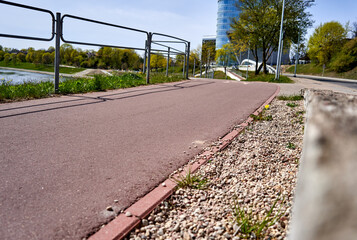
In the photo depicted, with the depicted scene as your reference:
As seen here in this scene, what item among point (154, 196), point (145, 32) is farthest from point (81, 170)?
point (145, 32)

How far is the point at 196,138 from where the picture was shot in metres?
4.49

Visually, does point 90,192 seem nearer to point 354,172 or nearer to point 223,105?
point 354,172

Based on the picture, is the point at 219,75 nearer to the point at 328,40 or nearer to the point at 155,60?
the point at 155,60

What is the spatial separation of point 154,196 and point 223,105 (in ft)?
17.8

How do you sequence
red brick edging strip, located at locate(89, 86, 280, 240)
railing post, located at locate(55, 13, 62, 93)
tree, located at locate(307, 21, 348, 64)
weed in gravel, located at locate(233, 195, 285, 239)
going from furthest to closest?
tree, located at locate(307, 21, 348, 64)
railing post, located at locate(55, 13, 62, 93)
weed in gravel, located at locate(233, 195, 285, 239)
red brick edging strip, located at locate(89, 86, 280, 240)

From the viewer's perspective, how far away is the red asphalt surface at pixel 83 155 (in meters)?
2.18

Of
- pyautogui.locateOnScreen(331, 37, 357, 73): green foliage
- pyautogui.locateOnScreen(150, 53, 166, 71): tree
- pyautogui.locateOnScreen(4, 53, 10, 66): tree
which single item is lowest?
pyautogui.locateOnScreen(4, 53, 10, 66): tree

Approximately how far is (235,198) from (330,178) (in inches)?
76.5

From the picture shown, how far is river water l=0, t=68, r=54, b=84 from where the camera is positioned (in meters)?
7.12

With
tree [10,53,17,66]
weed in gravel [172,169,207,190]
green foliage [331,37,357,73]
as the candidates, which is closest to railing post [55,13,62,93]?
tree [10,53,17,66]

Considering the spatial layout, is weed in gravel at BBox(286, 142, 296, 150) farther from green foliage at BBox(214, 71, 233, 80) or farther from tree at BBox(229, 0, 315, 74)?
green foliage at BBox(214, 71, 233, 80)

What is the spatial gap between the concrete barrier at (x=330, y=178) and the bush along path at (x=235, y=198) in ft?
4.54

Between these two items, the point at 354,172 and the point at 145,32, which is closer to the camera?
the point at 354,172

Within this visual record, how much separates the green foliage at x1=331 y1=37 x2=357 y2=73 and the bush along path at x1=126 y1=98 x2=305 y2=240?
5726 centimetres
